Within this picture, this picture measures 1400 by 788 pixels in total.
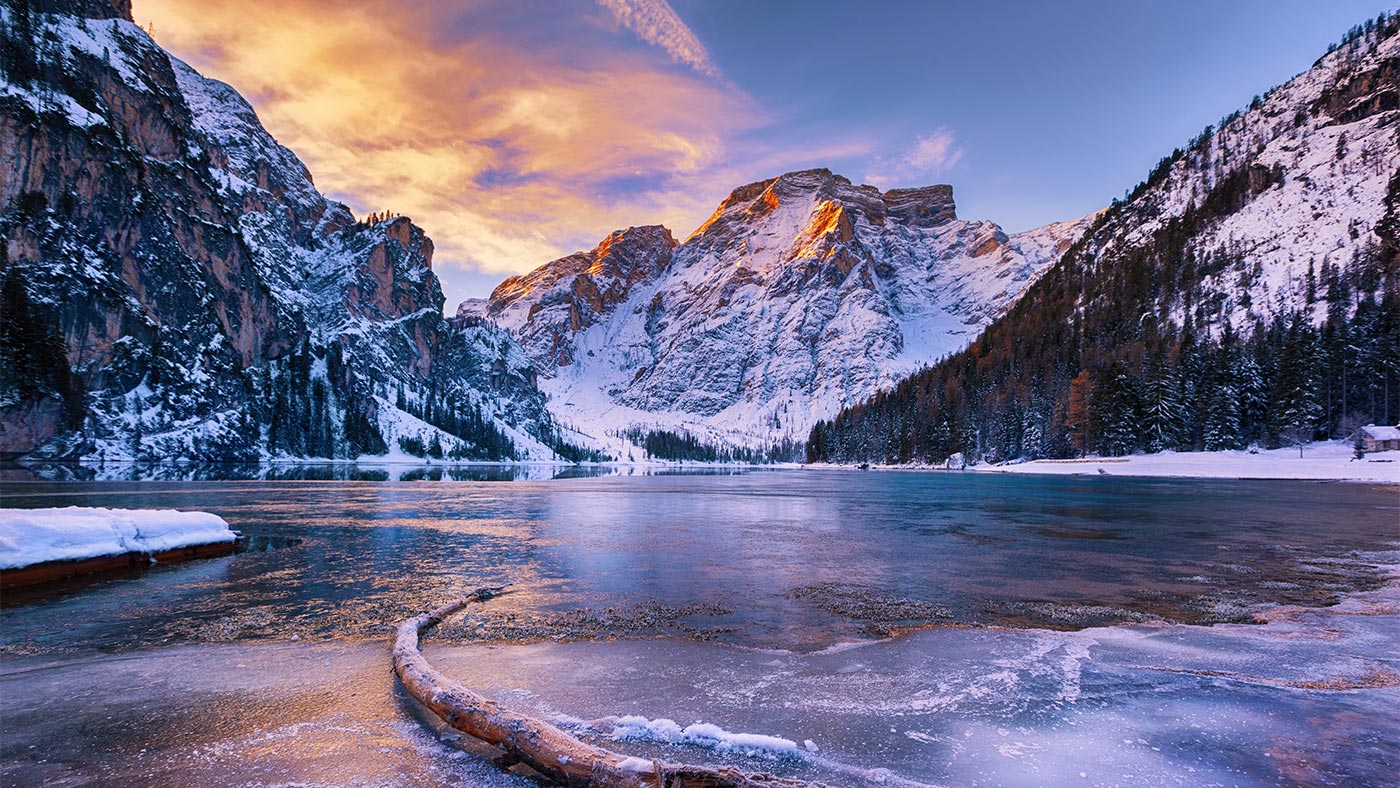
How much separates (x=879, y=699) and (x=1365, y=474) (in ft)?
282

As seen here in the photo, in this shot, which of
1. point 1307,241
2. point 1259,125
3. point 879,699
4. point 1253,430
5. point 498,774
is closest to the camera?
point 498,774

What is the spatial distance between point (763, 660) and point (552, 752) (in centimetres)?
432

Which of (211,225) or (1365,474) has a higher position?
(211,225)

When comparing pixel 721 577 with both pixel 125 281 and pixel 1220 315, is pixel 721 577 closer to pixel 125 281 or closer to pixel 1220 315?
pixel 1220 315

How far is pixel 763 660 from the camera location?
8.32 metres


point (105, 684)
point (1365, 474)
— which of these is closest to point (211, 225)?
point (105, 684)

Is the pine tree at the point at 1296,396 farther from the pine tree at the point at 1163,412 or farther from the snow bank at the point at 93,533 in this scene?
the snow bank at the point at 93,533

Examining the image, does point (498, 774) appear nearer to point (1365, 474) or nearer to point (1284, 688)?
point (1284, 688)

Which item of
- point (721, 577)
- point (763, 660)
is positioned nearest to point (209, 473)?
point (721, 577)

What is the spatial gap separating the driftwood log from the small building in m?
104

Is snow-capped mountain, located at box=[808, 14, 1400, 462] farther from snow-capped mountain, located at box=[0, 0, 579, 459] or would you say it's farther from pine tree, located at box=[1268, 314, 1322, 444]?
snow-capped mountain, located at box=[0, 0, 579, 459]

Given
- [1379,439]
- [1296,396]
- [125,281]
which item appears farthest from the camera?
[125,281]

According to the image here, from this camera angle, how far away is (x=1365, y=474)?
60.6 meters

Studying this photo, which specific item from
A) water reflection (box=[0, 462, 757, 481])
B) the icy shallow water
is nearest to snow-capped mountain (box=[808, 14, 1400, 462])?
water reflection (box=[0, 462, 757, 481])
